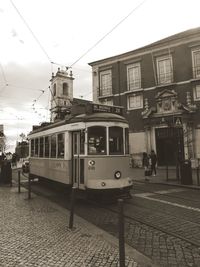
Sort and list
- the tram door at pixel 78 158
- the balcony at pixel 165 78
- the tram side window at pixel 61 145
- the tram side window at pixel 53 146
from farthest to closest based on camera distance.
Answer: the balcony at pixel 165 78
the tram side window at pixel 53 146
the tram side window at pixel 61 145
the tram door at pixel 78 158

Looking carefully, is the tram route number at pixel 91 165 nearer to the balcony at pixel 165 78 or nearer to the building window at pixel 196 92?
the building window at pixel 196 92

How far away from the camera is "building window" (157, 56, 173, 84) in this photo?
81.6 feet

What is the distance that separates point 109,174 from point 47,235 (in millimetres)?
3597

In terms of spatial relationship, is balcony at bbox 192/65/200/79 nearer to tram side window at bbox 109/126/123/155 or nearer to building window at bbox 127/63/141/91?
building window at bbox 127/63/141/91

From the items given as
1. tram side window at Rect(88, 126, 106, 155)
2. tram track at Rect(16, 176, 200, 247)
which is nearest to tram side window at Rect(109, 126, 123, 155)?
tram side window at Rect(88, 126, 106, 155)

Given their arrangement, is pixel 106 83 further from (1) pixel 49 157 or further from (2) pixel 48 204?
(2) pixel 48 204

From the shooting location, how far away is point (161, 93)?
24.7 meters

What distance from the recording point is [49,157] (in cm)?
1188

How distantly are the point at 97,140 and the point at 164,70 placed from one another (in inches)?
720

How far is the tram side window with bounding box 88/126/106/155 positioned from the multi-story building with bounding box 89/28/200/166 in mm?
13974

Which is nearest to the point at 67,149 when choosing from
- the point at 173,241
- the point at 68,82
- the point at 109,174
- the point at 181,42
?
the point at 109,174

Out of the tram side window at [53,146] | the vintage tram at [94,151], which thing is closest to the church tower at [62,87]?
the tram side window at [53,146]

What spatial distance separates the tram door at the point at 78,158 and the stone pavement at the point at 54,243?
1.60 m

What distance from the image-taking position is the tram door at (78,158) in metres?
9.24
